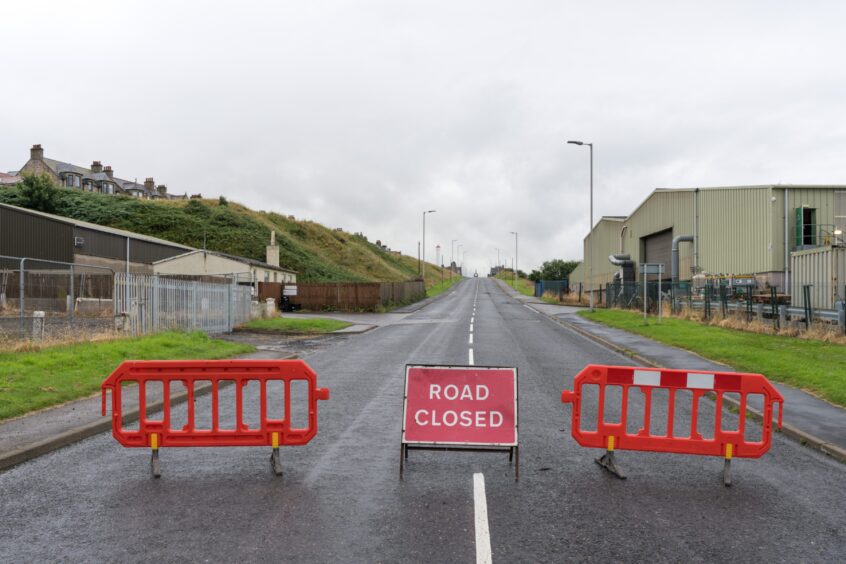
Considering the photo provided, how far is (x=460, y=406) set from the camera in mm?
5996

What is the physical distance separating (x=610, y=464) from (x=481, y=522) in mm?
1992

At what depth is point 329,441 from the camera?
6.95m

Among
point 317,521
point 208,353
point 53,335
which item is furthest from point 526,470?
point 53,335

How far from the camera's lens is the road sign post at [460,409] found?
5824 millimetres

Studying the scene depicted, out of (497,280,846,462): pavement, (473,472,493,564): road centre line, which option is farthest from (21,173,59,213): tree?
(473,472,493,564): road centre line

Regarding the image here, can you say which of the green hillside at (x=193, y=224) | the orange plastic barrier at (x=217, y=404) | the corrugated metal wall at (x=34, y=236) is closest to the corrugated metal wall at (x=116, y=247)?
the corrugated metal wall at (x=34, y=236)

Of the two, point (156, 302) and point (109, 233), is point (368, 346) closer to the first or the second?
point (156, 302)

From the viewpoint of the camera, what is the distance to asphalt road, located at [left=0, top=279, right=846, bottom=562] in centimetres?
406

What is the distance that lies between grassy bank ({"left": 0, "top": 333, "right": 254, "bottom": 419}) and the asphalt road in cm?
231

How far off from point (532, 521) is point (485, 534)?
478 millimetres

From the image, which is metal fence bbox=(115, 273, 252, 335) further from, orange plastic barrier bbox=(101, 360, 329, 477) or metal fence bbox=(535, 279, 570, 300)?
metal fence bbox=(535, 279, 570, 300)

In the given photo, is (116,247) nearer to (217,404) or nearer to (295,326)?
(295,326)

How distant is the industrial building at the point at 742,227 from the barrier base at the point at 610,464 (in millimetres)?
21076

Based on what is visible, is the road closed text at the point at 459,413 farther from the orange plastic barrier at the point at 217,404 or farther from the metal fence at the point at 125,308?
the metal fence at the point at 125,308
